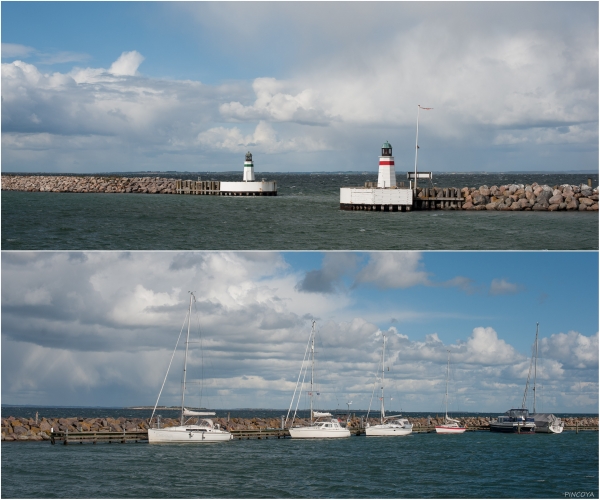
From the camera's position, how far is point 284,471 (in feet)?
104

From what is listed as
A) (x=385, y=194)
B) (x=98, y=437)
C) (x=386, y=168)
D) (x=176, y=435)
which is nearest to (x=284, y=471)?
(x=176, y=435)

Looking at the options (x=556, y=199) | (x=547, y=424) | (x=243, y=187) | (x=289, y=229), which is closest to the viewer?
(x=289, y=229)

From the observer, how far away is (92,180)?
9944cm

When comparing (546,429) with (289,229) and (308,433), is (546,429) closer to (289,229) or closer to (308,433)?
(308,433)

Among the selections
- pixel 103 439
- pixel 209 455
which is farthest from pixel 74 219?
pixel 209 455

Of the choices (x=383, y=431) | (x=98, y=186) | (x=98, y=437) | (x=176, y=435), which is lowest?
(x=383, y=431)

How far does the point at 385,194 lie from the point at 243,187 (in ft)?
98.3

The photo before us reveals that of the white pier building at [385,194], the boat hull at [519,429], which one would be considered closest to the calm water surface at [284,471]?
the white pier building at [385,194]

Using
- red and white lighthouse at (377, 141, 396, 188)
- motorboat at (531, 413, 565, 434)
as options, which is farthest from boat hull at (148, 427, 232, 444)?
motorboat at (531, 413, 565, 434)

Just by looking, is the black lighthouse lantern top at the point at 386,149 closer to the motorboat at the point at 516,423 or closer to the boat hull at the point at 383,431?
the boat hull at the point at 383,431

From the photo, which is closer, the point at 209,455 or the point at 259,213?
the point at 209,455

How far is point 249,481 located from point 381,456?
41.9ft

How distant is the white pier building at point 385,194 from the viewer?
183 feet

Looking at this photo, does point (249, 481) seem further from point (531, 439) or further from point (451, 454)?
point (531, 439)
